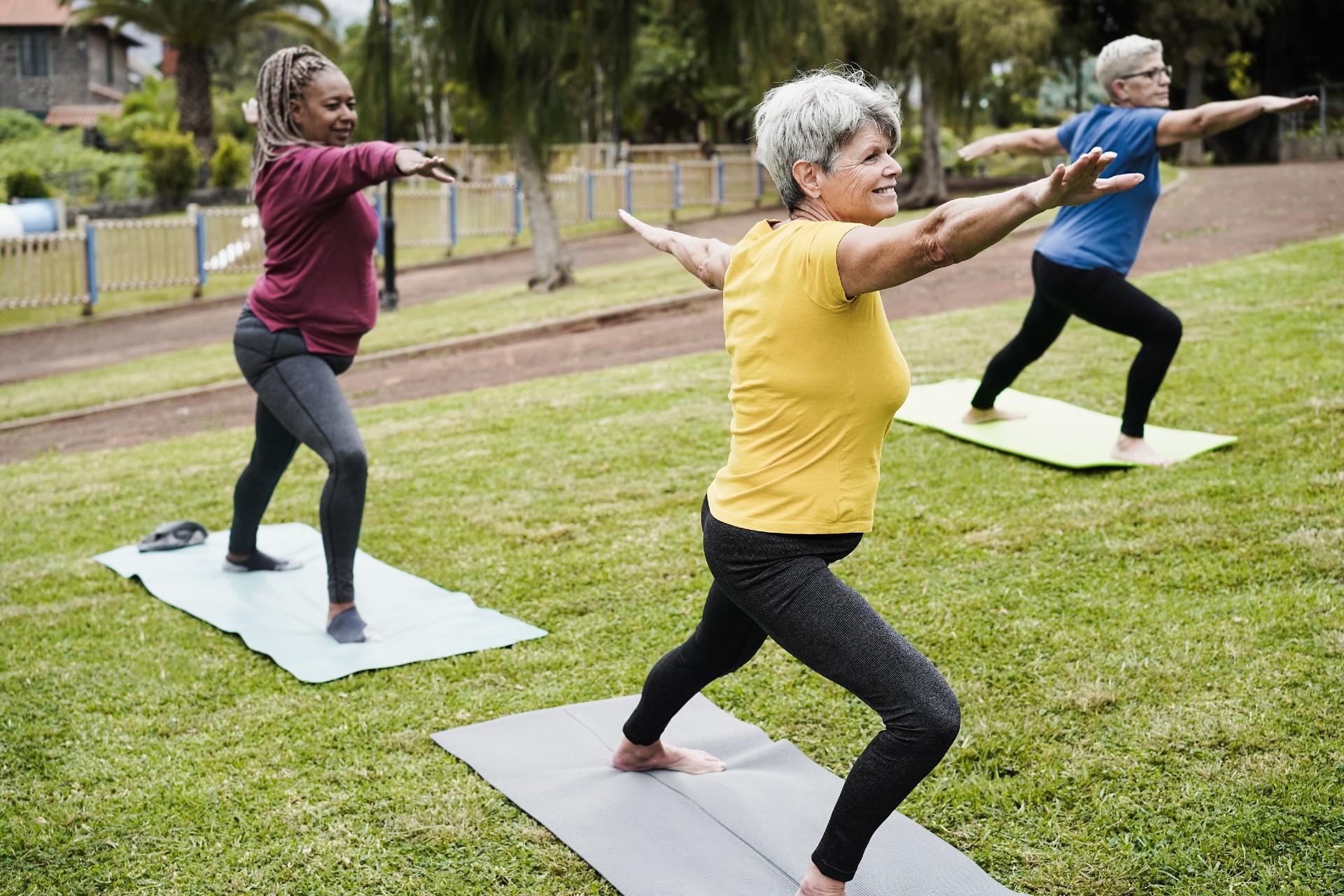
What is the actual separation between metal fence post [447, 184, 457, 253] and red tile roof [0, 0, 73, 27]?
35941mm

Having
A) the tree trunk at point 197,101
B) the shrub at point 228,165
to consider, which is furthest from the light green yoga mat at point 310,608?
the tree trunk at point 197,101

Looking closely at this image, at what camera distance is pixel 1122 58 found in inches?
236

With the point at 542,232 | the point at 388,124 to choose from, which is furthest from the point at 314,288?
the point at 542,232

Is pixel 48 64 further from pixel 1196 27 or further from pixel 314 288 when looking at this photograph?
pixel 314 288

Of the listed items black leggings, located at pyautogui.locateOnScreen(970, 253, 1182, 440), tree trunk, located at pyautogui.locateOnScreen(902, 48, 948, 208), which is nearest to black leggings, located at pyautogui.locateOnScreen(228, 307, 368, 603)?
black leggings, located at pyautogui.locateOnScreen(970, 253, 1182, 440)

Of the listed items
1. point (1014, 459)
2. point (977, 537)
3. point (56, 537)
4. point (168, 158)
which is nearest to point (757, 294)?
point (977, 537)

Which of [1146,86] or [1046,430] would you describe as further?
[1046,430]

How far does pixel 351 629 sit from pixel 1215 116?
171 inches

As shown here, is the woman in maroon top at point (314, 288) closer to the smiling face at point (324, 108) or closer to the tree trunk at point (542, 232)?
the smiling face at point (324, 108)

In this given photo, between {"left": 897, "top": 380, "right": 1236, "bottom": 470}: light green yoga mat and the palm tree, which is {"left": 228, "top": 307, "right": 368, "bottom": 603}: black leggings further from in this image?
the palm tree

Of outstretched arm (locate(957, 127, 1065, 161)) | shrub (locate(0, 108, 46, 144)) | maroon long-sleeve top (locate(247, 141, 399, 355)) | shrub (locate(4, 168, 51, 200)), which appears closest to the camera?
maroon long-sleeve top (locate(247, 141, 399, 355))

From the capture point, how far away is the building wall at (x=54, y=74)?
5184cm

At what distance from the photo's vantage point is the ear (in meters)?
2.57

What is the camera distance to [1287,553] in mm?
4754
